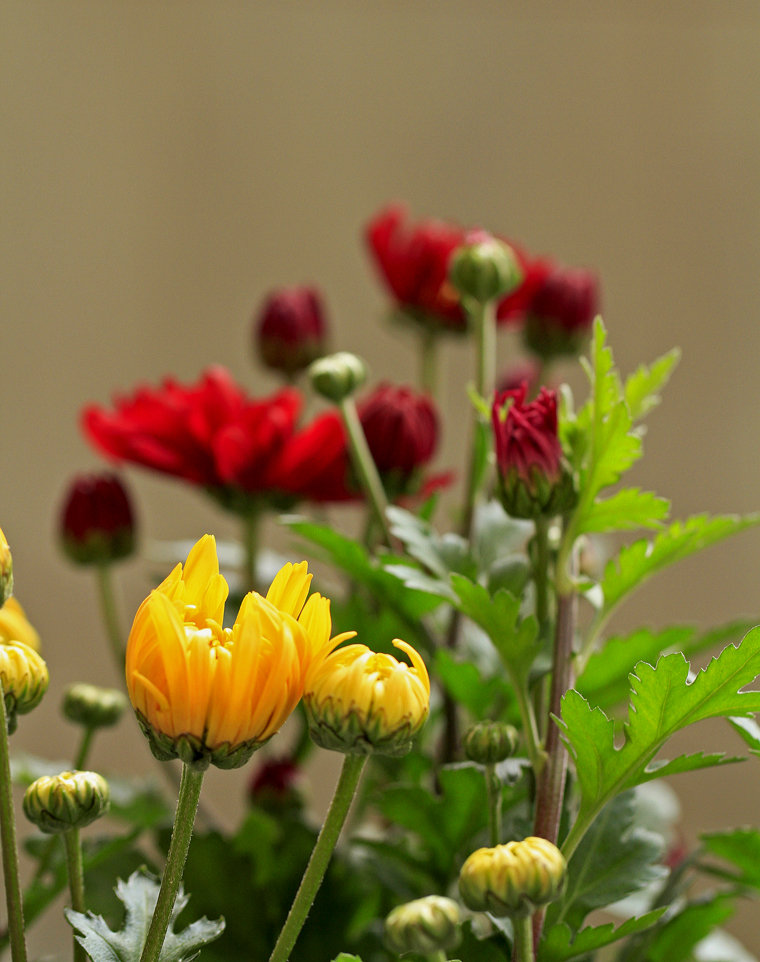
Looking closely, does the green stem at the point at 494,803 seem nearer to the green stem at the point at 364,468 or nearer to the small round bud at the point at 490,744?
the small round bud at the point at 490,744

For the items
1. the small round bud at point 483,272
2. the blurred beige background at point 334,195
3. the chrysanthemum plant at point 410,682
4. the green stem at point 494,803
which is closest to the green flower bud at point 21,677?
the chrysanthemum plant at point 410,682

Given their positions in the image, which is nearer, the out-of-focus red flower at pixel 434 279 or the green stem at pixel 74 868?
the green stem at pixel 74 868

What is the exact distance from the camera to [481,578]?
344mm

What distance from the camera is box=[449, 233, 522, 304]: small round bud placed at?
1.30 feet

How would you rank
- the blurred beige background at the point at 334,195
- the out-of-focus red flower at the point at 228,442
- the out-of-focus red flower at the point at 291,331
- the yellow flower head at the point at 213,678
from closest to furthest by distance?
the yellow flower head at the point at 213,678
the out-of-focus red flower at the point at 228,442
the out-of-focus red flower at the point at 291,331
the blurred beige background at the point at 334,195

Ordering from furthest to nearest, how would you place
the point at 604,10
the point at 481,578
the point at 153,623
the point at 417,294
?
1. the point at 604,10
2. the point at 417,294
3. the point at 481,578
4. the point at 153,623

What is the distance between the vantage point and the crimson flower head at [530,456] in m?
0.28

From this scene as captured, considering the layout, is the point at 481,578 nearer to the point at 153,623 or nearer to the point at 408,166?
the point at 153,623

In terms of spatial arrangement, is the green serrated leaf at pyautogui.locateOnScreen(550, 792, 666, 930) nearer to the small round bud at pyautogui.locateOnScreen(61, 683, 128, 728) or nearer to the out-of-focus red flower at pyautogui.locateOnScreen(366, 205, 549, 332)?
the small round bud at pyautogui.locateOnScreen(61, 683, 128, 728)

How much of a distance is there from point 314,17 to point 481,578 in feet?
3.51

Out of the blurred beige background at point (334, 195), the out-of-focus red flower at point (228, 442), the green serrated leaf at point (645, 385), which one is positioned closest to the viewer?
the green serrated leaf at point (645, 385)

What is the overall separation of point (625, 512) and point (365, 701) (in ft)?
0.32

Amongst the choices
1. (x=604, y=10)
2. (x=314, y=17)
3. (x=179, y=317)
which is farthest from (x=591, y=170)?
(x=179, y=317)

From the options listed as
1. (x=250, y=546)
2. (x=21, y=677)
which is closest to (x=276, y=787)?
(x=250, y=546)
